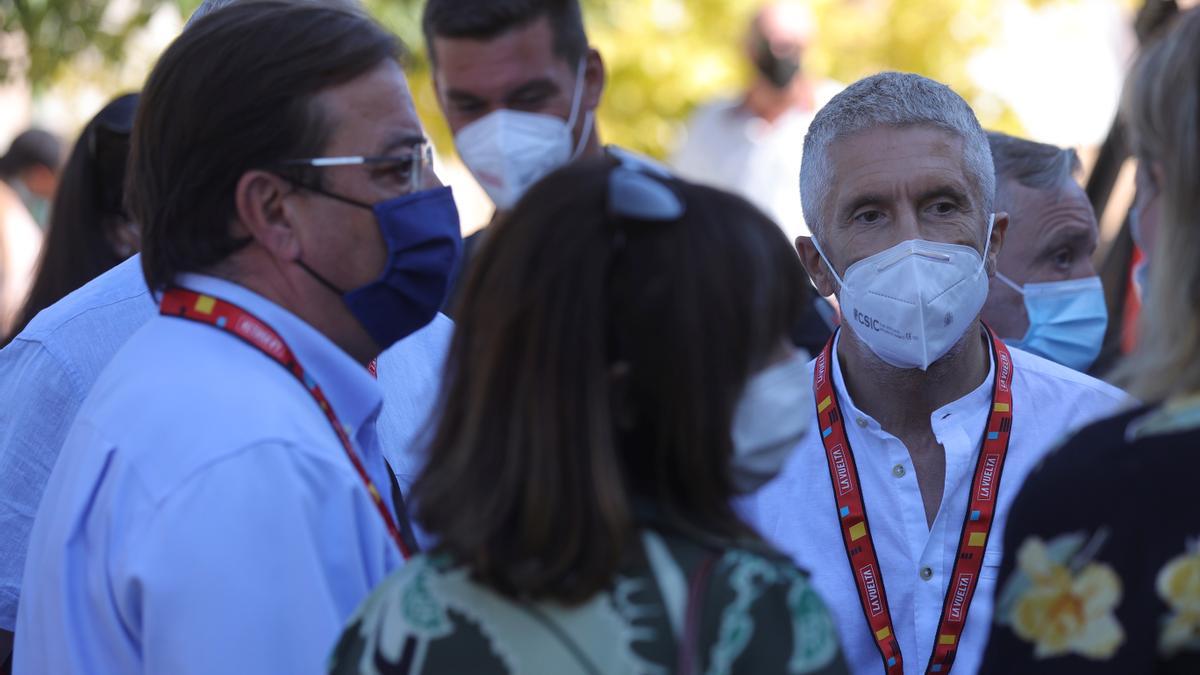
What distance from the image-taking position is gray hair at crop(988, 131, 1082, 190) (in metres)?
4.22

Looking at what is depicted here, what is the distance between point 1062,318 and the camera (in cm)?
411

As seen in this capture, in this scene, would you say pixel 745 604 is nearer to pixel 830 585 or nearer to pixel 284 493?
pixel 284 493

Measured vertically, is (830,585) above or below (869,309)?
below

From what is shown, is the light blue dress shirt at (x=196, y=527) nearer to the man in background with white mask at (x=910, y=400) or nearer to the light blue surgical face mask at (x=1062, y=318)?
the man in background with white mask at (x=910, y=400)

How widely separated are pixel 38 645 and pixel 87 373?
2.72 ft

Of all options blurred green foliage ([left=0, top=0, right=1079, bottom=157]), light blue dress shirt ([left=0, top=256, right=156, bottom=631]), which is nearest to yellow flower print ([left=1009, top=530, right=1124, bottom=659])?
light blue dress shirt ([left=0, top=256, right=156, bottom=631])

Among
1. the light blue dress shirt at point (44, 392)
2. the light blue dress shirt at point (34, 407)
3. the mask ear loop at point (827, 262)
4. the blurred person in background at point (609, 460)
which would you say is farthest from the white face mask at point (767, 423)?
the light blue dress shirt at point (34, 407)

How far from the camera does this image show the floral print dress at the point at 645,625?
180 cm

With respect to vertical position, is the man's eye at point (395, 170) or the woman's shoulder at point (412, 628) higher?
the man's eye at point (395, 170)

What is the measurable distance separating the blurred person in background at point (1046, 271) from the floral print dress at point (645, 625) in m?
2.46

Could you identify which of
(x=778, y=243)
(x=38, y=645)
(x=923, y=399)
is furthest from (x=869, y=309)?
(x=38, y=645)

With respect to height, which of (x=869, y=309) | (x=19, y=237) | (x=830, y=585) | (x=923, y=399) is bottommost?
(x=19, y=237)

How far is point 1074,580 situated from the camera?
187 centimetres

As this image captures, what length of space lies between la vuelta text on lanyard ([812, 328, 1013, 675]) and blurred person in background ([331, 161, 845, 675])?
1206mm
